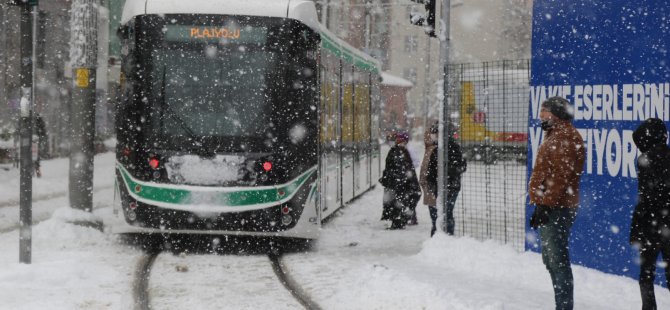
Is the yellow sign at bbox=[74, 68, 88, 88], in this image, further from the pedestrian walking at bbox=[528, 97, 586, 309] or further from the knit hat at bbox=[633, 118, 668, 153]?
the knit hat at bbox=[633, 118, 668, 153]

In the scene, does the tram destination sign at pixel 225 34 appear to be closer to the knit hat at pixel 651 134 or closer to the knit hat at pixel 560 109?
the knit hat at pixel 560 109

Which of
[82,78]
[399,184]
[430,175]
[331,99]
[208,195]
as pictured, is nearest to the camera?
[208,195]

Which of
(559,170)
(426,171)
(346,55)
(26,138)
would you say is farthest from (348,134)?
(559,170)

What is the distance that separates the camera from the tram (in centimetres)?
1057

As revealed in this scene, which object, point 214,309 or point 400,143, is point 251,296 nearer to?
point 214,309

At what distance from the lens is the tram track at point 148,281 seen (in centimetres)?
792

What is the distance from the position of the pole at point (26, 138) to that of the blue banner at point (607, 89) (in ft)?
17.9

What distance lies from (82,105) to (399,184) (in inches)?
205

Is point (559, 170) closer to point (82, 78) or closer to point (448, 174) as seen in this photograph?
point (448, 174)

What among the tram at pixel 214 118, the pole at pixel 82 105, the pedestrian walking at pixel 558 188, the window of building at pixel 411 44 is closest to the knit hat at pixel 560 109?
the pedestrian walking at pixel 558 188

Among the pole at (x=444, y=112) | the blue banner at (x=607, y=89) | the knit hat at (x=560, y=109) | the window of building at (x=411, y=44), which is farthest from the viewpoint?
the window of building at (x=411, y=44)

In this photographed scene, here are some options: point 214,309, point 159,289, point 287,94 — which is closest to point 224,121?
point 287,94

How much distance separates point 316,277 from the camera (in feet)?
31.1

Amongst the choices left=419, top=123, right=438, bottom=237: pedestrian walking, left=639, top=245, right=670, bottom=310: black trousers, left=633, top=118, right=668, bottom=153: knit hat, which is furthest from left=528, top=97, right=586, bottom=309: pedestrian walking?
left=419, top=123, right=438, bottom=237: pedestrian walking
